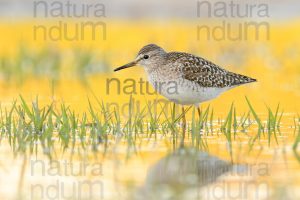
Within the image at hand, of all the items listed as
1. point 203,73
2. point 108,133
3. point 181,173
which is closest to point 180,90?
point 203,73

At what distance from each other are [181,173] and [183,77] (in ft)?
11.6

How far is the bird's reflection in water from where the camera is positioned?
290 inches

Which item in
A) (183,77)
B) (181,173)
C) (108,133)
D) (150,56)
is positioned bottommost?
(181,173)

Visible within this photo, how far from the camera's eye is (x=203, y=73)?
11773mm

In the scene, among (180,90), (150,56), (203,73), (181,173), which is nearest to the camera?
(181,173)

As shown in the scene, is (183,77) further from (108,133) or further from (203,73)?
(108,133)

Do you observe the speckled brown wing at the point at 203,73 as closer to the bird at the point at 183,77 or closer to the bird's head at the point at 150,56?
the bird at the point at 183,77

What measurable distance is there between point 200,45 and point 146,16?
8.22 meters

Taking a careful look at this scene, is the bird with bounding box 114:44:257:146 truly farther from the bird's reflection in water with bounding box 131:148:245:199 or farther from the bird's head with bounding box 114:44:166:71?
the bird's reflection in water with bounding box 131:148:245:199

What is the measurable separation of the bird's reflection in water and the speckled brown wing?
2.37 meters

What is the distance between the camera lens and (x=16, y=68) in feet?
57.7

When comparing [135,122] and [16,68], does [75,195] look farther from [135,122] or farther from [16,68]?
[16,68]

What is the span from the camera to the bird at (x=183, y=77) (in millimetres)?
11461

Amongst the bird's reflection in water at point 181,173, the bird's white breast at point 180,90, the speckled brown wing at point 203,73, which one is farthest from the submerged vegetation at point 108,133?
the speckled brown wing at point 203,73
